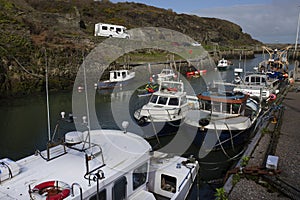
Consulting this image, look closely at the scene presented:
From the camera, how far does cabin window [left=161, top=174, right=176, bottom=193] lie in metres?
7.89

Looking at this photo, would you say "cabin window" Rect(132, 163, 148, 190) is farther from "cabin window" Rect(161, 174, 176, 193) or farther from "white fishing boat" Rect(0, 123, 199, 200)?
"cabin window" Rect(161, 174, 176, 193)

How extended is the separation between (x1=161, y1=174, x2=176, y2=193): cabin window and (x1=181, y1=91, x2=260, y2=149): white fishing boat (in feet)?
16.4

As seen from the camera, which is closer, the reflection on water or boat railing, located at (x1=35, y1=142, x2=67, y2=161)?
boat railing, located at (x1=35, y1=142, x2=67, y2=161)

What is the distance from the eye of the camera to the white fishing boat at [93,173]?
5063 millimetres

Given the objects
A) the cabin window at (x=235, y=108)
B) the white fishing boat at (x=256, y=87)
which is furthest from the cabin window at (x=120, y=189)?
the white fishing boat at (x=256, y=87)

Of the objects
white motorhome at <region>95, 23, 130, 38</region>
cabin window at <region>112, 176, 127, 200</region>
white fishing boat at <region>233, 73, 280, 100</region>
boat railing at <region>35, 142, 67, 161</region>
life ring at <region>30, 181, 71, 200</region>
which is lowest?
cabin window at <region>112, 176, 127, 200</region>

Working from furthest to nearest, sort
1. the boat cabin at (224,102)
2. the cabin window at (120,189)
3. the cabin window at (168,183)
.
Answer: the boat cabin at (224,102)
the cabin window at (168,183)
the cabin window at (120,189)

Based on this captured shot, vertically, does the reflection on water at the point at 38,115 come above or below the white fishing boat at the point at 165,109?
below

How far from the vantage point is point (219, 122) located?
1278cm

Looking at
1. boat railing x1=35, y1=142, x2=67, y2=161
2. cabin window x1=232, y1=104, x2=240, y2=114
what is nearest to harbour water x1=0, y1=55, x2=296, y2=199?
cabin window x1=232, y1=104, x2=240, y2=114

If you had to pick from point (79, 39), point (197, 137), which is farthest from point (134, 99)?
point (79, 39)

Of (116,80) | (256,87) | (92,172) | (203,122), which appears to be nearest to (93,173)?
(92,172)

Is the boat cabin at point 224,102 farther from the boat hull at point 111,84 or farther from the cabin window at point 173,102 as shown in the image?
the boat hull at point 111,84

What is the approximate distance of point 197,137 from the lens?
13.3 m
